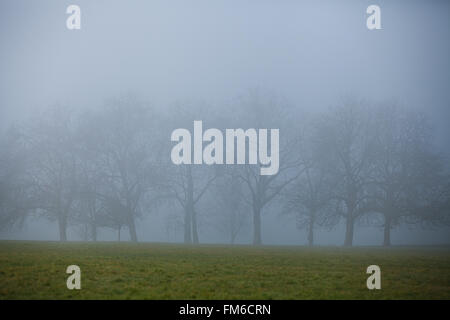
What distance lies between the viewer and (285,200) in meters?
37.6

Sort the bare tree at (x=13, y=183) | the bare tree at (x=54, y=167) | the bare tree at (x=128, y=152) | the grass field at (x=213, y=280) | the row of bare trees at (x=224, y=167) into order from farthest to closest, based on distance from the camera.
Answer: the bare tree at (x=128, y=152) < the bare tree at (x=54, y=167) < the bare tree at (x=13, y=183) < the row of bare trees at (x=224, y=167) < the grass field at (x=213, y=280)

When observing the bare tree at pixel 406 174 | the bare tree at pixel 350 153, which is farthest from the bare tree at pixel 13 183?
the bare tree at pixel 406 174

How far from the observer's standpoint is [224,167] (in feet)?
118

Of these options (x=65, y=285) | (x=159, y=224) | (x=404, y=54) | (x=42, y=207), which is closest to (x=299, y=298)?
(x=65, y=285)

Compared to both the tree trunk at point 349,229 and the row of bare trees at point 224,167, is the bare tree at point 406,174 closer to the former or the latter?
the row of bare trees at point 224,167

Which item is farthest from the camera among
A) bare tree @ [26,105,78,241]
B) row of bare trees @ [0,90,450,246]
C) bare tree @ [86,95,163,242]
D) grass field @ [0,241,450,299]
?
bare tree @ [86,95,163,242]

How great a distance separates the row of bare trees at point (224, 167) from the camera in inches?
1313

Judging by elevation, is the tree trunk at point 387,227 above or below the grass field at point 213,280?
below

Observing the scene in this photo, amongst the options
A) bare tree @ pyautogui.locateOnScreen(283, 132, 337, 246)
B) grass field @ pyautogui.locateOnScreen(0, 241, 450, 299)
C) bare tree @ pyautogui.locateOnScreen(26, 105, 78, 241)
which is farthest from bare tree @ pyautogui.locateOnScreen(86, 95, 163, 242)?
grass field @ pyautogui.locateOnScreen(0, 241, 450, 299)

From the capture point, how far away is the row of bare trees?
3334 cm

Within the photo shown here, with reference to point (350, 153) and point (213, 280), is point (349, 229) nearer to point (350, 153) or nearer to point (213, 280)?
point (350, 153)

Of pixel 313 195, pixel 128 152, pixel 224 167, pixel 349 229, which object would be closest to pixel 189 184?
pixel 224 167

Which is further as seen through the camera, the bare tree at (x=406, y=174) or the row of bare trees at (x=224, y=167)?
the row of bare trees at (x=224, y=167)

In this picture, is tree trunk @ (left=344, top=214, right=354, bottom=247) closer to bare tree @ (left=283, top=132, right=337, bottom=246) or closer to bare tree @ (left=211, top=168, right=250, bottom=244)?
bare tree @ (left=283, top=132, right=337, bottom=246)
